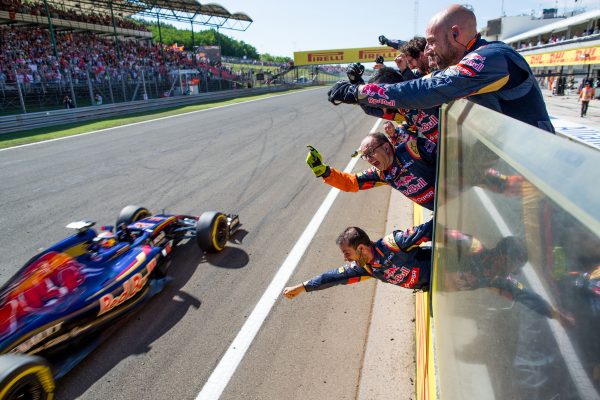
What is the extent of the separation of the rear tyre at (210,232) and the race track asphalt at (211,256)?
0.51ft

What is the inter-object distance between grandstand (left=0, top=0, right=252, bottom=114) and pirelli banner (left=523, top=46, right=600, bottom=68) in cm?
2437

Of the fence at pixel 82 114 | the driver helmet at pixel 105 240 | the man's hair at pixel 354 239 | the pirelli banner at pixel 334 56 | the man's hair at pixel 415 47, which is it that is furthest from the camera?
the pirelli banner at pixel 334 56

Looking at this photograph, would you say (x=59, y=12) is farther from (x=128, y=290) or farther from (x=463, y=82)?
(x=463, y=82)

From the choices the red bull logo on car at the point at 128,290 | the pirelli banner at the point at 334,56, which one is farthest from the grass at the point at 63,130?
the pirelli banner at the point at 334,56

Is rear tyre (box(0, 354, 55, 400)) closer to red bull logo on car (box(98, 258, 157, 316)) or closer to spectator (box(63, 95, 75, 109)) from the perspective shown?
red bull logo on car (box(98, 258, 157, 316))

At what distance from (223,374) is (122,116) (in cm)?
1903

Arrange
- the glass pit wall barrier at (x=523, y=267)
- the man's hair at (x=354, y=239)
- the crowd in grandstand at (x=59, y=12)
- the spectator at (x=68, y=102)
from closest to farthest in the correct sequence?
the glass pit wall barrier at (x=523, y=267) → the man's hair at (x=354, y=239) → the spectator at (x=68, y=102) → the crowd in grandstand at (x=59, y=12)

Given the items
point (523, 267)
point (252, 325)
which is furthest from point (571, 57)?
point (523, 267)

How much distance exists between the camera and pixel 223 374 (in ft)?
10.1

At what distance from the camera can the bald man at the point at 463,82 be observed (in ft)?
6.50

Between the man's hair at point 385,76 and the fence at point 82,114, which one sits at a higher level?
the man's hair at point 385,76

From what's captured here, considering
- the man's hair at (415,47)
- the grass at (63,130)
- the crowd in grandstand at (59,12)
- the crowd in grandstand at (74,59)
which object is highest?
the crowd in grandstand at (59,12)

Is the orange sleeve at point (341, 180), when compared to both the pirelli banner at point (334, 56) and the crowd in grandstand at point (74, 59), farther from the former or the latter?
the pirelli banner at point (334, 56)

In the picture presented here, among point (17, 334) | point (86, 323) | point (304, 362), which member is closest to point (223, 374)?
point (304, 362)
